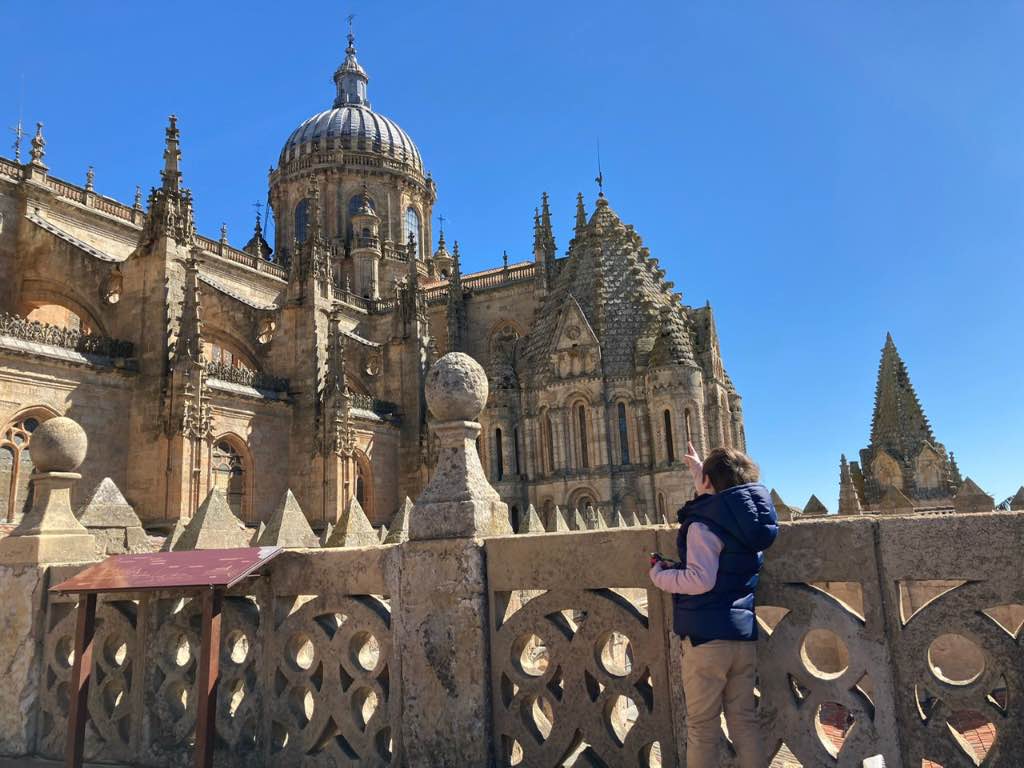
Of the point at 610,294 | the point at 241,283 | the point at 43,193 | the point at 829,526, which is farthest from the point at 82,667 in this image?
the point at 241,283

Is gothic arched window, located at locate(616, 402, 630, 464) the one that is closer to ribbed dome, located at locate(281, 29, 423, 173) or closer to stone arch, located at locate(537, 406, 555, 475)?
stone arch, located at locate(537, 406, 555, 475)

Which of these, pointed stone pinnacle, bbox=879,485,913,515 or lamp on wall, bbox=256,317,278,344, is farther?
lamp on wall, bbox=256,317,278,344

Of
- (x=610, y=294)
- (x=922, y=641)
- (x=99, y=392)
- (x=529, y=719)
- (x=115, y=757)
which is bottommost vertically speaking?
(x=115, y=757)

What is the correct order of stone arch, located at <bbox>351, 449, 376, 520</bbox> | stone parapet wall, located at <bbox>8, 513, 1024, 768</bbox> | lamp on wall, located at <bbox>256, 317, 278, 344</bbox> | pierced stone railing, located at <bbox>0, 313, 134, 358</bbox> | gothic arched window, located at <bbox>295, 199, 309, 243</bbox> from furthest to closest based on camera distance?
gothic arched window, located at <bbox>295, 199, 309, 243</bbox>
stone arch, located at <bbox>351, 449, 376, 520</bbox>
lamp on wall, located at <bbox>256, 317, 278, 344</bbox>
pierced stone railing, located at <bbox>0, 313, 134, 358</bbox>
stone parapet wall, located at <bbox>8, 513, 1024, 768</bbox>

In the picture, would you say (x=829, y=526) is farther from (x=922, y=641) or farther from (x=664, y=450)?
(x=664, y=450)

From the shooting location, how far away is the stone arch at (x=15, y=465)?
52.6ft

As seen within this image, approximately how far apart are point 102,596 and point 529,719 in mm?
3671

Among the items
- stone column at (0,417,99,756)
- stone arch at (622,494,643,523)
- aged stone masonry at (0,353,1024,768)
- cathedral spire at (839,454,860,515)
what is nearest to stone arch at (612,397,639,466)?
stone arch at (622,494,643,523)

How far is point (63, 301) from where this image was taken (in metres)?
21.7

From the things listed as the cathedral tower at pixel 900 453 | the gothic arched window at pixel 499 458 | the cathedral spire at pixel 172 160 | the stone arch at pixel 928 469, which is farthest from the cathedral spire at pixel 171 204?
the stone arch at pixel 928 469

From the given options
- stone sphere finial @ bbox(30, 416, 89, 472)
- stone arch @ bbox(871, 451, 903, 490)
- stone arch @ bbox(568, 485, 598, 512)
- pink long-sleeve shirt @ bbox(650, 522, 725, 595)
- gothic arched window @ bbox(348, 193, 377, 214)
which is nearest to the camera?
pink long-sleeve shirt @ bbox(650, 522, 725, 595)

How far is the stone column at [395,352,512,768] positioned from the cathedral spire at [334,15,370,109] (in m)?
54.4

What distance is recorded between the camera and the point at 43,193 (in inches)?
982

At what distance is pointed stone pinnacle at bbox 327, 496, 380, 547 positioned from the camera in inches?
314
